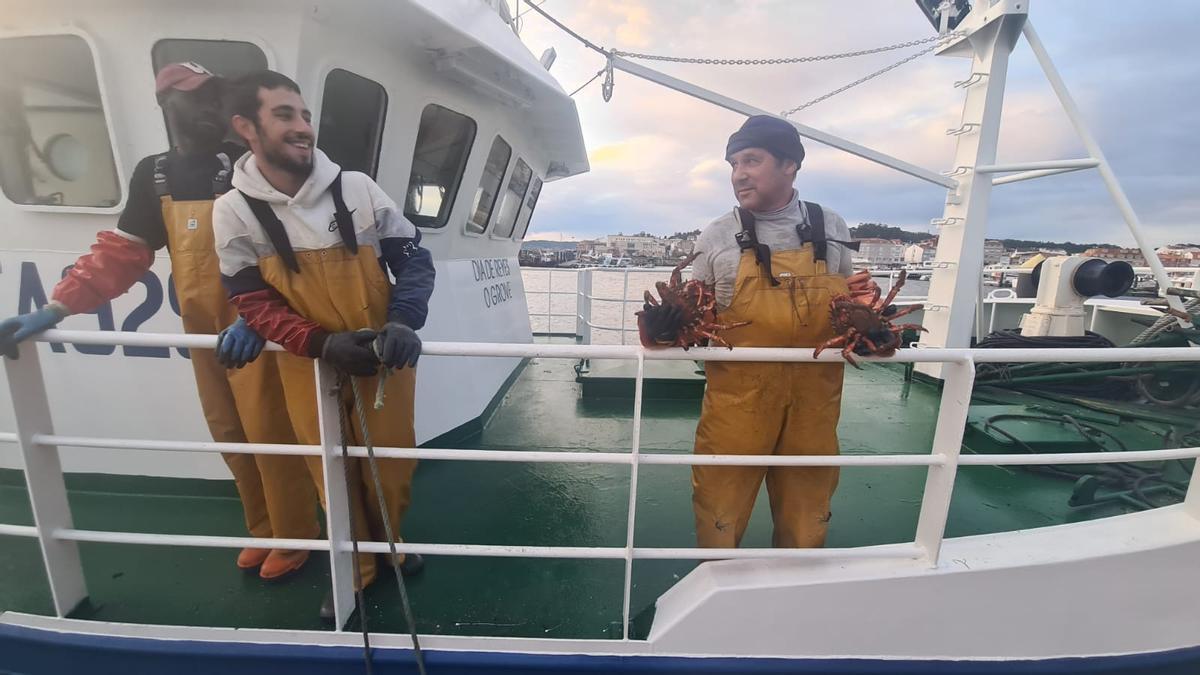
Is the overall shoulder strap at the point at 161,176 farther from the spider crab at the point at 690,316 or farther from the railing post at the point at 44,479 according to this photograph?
the spider crab at the point at 690,316

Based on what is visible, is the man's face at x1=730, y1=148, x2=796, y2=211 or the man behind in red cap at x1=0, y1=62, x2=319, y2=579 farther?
the man behind in red cap at x1=0, y1=62, x2=319, y2=579

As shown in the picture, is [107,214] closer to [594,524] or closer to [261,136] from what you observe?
[261,136]

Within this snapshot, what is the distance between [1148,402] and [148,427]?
22.0ft

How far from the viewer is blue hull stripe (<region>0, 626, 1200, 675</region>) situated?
162 cm

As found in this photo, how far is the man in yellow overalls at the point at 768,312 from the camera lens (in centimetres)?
171

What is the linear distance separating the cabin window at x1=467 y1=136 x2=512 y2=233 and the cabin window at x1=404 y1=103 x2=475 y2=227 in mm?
365

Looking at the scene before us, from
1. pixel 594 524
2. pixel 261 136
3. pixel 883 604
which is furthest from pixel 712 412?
pixel 261 136

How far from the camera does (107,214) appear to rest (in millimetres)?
2572

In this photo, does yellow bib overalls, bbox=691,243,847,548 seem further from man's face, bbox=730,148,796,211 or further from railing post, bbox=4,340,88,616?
railing post, bbox=4,340,88,616

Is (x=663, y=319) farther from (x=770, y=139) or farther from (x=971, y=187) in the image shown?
(x=971, y=187)

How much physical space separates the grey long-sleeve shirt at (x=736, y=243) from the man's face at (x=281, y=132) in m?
1.35

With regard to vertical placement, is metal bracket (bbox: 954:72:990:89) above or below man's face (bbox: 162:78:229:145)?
above

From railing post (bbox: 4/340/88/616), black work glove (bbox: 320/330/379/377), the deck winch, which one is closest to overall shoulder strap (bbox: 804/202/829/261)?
black work glove (bbox: 320/330/379/377)

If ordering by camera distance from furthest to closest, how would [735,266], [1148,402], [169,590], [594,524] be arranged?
[1148,402], [594,524], [169,590], [735,266]
